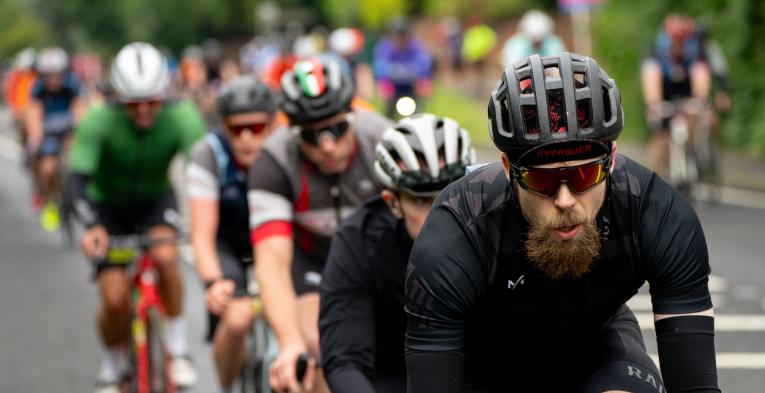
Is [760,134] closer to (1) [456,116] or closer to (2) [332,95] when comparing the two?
(1) [456,116]

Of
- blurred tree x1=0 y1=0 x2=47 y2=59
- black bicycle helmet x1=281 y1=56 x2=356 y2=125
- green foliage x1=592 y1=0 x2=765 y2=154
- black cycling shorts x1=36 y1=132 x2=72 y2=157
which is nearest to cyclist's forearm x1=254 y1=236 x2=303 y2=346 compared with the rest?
black bicycle helmet x1=281 y1=56 x2=356 y2=125

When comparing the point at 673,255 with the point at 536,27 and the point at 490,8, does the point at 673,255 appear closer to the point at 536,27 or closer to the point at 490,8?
the point at 536,27

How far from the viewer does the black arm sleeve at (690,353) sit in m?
3.41

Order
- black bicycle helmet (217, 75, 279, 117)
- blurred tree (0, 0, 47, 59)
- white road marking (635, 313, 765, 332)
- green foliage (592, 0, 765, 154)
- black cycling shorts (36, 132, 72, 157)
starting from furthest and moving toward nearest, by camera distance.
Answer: blurred tree (0, 0, 47, 59)
green foliage (592, 0, 765, 154)
black cycling shorts (36, 132, 72, 157)
white road marking (635, 313, 765, 332)
black bicycle helmet (217, 75, 279, 117)

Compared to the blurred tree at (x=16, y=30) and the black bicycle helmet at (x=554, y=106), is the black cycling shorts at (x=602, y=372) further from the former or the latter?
the blurred tree at (x=16, y=30)

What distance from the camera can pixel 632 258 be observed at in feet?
11.5

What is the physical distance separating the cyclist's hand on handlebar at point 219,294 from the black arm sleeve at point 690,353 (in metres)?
3.17

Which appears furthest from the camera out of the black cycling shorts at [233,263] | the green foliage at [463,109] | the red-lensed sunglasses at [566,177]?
the green foliage at [463,109]

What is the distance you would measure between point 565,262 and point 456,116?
26011 millimetres

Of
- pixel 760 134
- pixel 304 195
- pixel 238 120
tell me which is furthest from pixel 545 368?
pixel 760 134

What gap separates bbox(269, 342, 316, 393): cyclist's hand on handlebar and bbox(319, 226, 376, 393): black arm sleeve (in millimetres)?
148

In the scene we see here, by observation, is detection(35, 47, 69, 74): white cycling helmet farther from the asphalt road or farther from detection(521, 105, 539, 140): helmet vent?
detection(521, 105, 539, 140): helmet vent

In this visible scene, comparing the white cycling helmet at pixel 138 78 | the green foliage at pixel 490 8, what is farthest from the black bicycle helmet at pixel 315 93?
the green foliage at pixel 490 8

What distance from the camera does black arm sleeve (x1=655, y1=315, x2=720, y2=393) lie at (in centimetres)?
341
